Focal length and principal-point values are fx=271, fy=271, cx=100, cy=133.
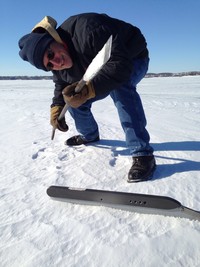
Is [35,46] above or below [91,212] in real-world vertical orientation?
above

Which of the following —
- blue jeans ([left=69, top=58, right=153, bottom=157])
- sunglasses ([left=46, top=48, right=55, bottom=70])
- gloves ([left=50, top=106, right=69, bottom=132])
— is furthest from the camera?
gloves ([left=50, top=106, right=69, bottom=132])

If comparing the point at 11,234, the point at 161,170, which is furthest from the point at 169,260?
the point at 161,170

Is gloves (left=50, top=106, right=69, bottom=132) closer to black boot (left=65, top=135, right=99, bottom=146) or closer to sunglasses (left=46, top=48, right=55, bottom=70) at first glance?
black boot (left=65, top=135, right=99, bottom=146)

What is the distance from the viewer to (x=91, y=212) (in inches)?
56.3

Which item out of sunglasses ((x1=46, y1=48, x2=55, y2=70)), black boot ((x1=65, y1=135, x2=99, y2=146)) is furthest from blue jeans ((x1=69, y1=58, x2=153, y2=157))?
black boot ((x1=65, y1=135, x2=99, y2=146))

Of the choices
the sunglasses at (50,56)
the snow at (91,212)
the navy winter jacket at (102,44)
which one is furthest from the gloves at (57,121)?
the sunglasses at (50,56)

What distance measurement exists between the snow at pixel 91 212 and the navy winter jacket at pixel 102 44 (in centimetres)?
65

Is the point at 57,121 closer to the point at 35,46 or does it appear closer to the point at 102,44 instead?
the point at 35,46

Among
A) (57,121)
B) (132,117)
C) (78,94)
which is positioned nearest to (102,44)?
(78,94)

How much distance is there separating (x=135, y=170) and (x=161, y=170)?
231mm

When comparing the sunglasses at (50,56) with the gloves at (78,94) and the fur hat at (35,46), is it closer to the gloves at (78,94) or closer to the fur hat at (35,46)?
the fur hat at (35,46)

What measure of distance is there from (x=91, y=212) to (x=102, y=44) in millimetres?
1032

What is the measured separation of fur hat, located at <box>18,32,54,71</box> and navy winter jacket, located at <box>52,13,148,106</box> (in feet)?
0.59

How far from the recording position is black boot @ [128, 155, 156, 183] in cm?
175
